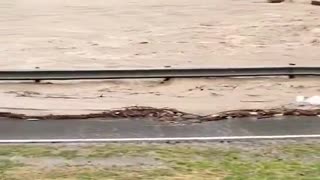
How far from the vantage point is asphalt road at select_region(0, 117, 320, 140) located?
27.3ft

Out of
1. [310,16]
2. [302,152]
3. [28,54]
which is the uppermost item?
[310,16]

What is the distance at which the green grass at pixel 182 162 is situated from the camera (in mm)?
6461

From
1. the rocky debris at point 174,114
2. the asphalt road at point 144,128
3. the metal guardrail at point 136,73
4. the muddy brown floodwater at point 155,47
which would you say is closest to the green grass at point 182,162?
the asphalt road at point 144,128

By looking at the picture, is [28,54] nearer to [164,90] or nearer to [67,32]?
[67,32]

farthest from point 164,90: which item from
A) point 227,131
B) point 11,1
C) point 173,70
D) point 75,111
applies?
point 11,1

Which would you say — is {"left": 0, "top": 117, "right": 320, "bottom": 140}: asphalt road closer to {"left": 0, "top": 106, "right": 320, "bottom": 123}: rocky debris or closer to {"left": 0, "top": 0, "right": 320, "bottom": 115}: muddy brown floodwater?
{"left": 0, "top": 106, "right": 320, "bottom": 123}: rocky debris

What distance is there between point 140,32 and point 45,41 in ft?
7.68

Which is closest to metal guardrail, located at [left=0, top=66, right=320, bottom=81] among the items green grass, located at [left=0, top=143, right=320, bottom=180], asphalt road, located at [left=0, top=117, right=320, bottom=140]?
asphalt road, located at [left=0, top=117, right=320, bottom=140]

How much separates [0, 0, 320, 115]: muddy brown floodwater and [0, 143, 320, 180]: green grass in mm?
2336

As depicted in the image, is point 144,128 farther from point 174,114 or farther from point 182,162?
point 182,162

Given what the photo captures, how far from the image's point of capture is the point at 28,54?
13844 mm

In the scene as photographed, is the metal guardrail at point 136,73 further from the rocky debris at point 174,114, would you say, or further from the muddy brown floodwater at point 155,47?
the rocky debris at point 174,114

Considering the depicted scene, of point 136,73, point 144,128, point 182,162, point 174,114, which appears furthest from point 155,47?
point 182,162

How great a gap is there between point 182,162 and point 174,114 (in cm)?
261
